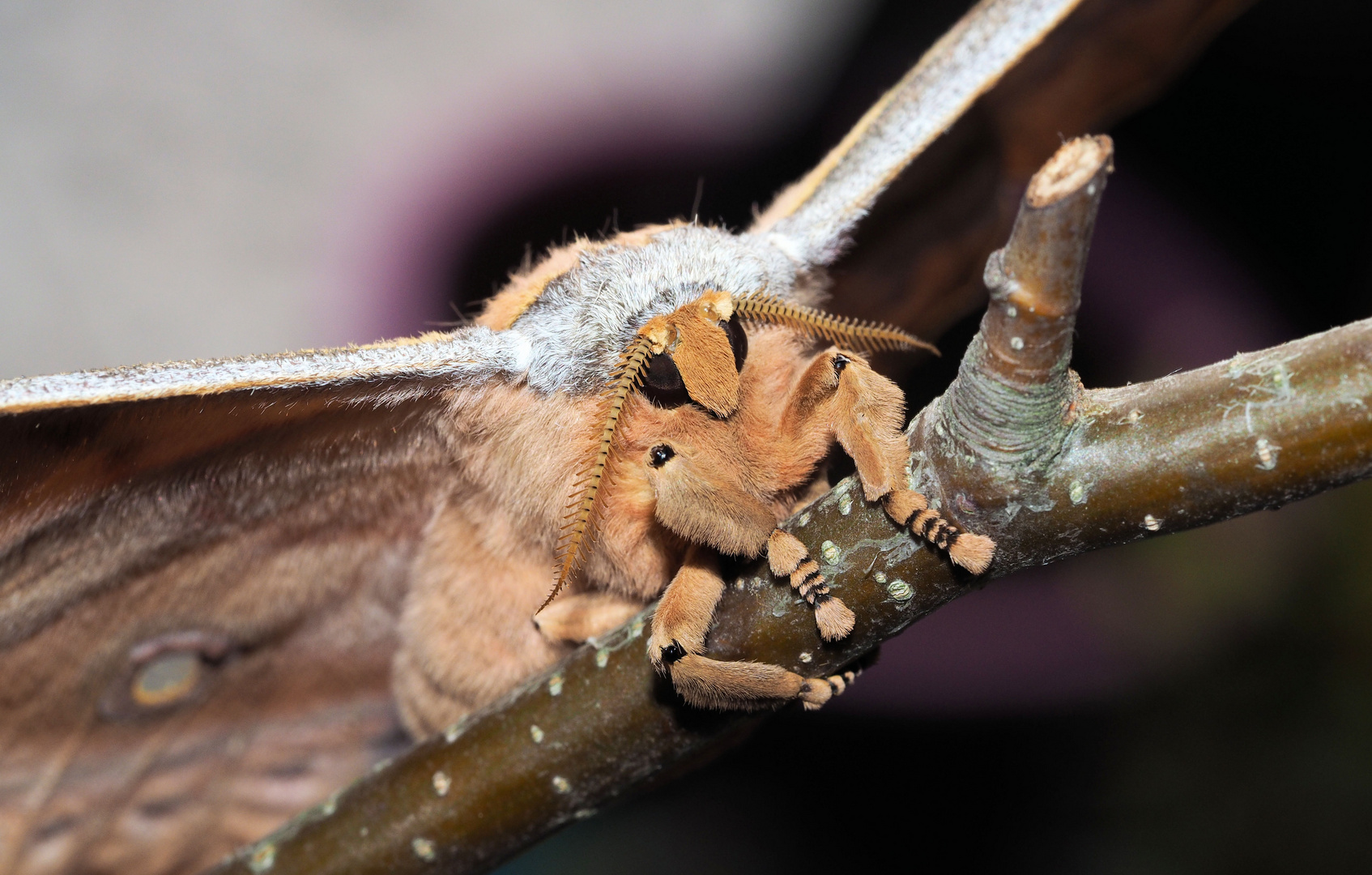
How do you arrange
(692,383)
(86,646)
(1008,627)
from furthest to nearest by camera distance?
(1008,627) → (86,646) → (692,383)

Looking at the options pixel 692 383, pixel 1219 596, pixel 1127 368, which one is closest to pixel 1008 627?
pixel 1219 596

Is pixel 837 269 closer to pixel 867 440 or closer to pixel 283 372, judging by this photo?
pixel 867 440

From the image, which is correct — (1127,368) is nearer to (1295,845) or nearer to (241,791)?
(1295,845)

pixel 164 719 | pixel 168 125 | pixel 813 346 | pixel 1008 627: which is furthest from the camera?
pixel 168 125

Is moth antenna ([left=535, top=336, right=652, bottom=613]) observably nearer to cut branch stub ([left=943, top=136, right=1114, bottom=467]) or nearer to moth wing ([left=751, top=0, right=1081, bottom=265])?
cut branch stub ([left=943, top=136, right=1114, bottom=467])

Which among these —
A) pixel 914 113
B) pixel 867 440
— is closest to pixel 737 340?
pixel 867 440

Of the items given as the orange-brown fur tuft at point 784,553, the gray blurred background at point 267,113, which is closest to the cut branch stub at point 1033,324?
the orange-brown fur tuft at point 784,553
